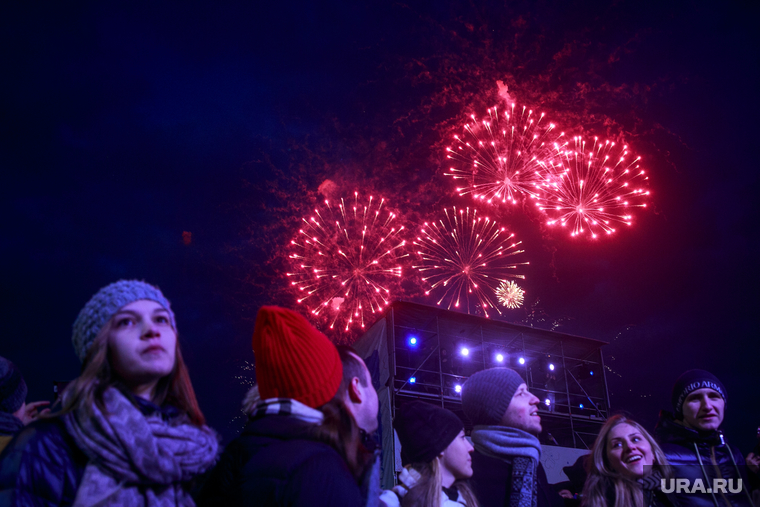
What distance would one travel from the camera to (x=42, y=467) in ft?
5.50

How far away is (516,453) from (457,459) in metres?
0.43

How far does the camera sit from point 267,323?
8.39 ft

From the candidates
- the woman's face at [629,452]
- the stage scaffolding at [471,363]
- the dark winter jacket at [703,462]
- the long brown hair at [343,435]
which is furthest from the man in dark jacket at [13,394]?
the stage scaffolding at [471,363]

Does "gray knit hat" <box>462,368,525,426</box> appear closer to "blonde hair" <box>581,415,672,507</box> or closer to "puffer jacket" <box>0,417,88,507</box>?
"blonde hair" <box>581,415,672,507</box>

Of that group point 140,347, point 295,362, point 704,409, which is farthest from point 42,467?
point 704,409

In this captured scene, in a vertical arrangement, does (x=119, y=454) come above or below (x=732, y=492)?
above

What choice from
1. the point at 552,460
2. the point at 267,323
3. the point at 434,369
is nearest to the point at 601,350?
the point at 552,460

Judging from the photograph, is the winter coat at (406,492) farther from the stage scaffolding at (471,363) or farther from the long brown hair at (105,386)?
the stage scaffolding at (471,363)

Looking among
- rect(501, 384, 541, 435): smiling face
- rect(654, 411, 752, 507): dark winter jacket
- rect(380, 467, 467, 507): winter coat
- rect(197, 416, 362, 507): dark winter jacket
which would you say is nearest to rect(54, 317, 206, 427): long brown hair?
rect(197, 416, 362, 507): dark winter jacket

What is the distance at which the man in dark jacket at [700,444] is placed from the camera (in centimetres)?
380

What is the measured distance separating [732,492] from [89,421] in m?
4.74

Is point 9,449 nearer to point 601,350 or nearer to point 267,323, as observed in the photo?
point 267,323

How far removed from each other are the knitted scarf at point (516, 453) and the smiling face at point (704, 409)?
1783mm

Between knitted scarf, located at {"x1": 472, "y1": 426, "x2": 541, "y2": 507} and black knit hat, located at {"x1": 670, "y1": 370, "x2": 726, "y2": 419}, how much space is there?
1848mm
